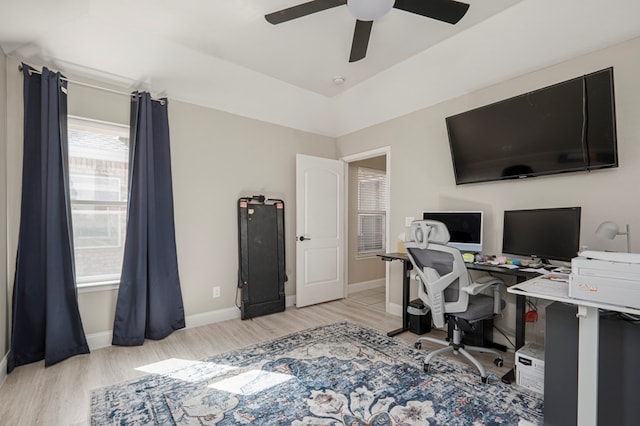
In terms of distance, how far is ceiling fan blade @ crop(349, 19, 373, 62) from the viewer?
2188mm

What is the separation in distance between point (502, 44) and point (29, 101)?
4.07m

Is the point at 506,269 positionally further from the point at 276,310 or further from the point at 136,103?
the point at 136,103

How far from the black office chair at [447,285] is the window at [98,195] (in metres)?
2.90

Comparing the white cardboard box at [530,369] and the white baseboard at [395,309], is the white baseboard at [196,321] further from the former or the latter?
the white cardboard box at [530,369]

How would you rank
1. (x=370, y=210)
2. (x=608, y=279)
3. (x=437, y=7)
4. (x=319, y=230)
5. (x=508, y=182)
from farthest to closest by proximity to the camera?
(x=370, y=210)
(x=319, y=230)
(x=508, y=182)
(x=437, y=7)
(x=608, y=279)

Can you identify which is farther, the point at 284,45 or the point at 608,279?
the point at 284,45

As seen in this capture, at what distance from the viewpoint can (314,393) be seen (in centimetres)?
208

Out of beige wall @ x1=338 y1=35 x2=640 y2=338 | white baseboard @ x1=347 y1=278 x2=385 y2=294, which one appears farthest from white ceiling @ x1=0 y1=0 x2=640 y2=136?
white baseboard @ x1=347 y1=278 x2=385 y2=294

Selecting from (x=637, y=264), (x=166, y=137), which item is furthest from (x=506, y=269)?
(x=166, y=137)

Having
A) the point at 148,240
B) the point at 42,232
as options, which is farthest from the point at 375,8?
the point at 42,232

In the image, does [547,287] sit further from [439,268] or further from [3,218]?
[3,218]

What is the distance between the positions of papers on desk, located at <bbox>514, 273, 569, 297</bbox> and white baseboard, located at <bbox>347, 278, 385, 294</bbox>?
10.7 ft

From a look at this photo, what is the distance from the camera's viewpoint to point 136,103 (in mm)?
2922

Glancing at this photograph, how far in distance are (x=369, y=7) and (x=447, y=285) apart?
2.08 metres
